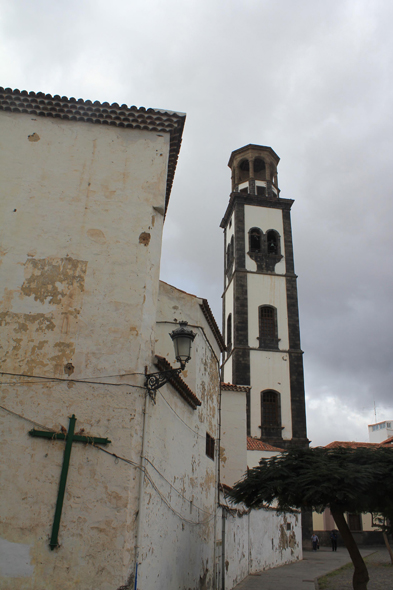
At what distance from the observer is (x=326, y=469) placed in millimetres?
8891

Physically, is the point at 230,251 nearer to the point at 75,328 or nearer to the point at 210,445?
the point at 210,445

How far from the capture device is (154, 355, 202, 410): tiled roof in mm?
7089

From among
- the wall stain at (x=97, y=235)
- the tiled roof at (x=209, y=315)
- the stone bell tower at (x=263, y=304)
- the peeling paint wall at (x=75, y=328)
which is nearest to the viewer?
the peeling paint wall at (x=75, y=328)

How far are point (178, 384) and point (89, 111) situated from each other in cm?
487

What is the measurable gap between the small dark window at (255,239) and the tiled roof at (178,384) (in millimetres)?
22806

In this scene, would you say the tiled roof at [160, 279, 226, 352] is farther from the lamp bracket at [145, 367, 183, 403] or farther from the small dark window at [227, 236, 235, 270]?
the small dark window at [227, 236, 235, 270]

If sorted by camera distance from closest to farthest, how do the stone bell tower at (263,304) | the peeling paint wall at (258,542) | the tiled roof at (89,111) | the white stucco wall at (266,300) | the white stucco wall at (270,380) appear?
1. the tiled roof at (89,111)
2. the peeling paint wall at (258,542)
3. the white stucco wall at (270,380)
4. the stone bell tower at (263,304)
5. the white stucco wall at (266,300)

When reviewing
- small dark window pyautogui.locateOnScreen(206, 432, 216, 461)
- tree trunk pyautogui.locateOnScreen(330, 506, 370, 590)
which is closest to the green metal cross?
tree trunk pyautogui.locateOnScreen(330, 506, 370, 590)

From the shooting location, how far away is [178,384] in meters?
8.24

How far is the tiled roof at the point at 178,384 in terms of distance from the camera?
7089mm

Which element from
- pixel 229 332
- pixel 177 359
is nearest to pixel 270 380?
pixel 229 332

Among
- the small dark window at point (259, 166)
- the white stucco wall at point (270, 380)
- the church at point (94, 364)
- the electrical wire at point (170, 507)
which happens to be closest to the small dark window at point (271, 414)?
the white stucco wall at point (270, 380)

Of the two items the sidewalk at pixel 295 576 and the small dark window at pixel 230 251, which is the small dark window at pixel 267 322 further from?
the sidewalk at pixel 295 576

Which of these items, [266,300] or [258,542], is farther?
[266,300]
